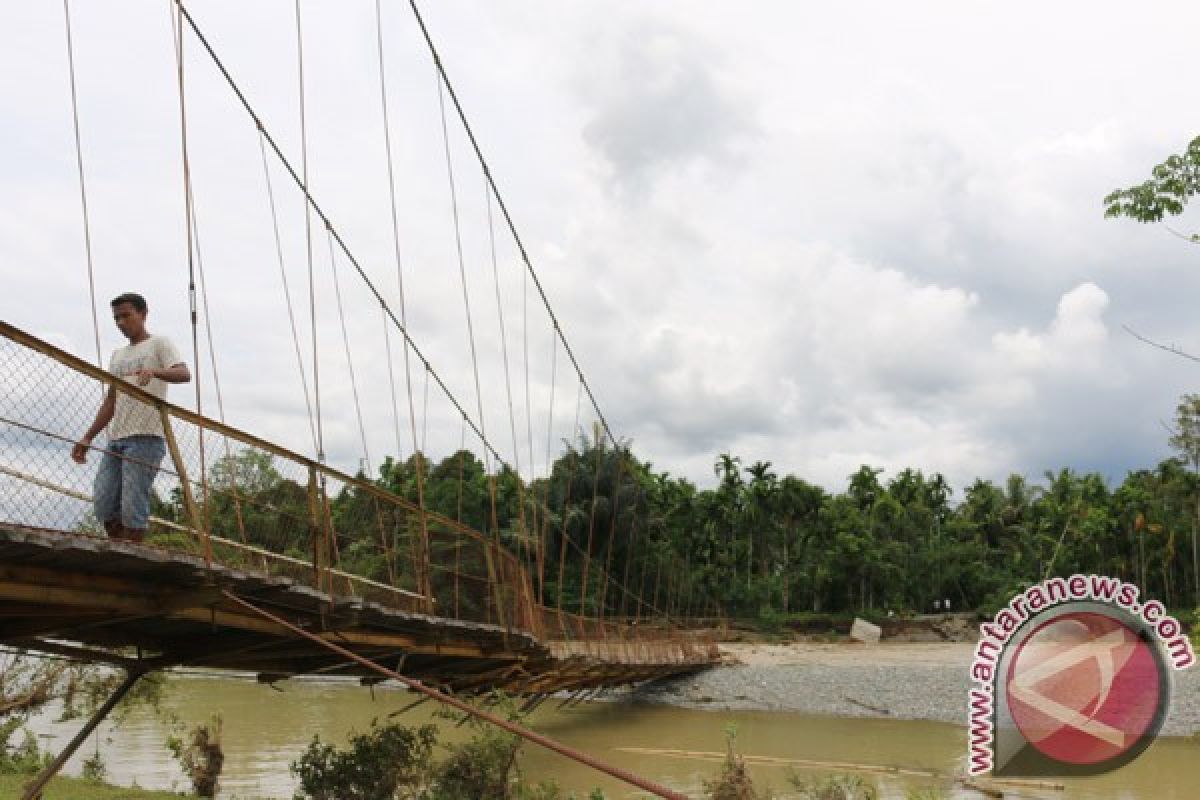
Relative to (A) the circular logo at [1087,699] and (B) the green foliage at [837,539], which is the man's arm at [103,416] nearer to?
(A) the circular logo at [1087,699]

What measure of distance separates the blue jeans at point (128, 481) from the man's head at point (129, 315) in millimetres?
510

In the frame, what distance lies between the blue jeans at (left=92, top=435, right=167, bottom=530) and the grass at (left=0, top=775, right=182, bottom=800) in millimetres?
4899

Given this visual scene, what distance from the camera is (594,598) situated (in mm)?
30234

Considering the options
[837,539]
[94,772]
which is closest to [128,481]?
[94,772]

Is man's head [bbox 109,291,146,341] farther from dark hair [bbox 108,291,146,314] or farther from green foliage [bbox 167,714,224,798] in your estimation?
green foliage [bbox 167,714,224,798]

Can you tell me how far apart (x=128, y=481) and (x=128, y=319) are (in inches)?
27.9

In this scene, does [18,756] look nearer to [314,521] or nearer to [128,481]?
[314,521]

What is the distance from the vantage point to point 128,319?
168 inches

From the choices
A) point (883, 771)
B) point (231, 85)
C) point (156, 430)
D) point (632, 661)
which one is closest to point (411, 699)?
point (632, 661)

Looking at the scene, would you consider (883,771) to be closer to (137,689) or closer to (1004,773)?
(1004,773)

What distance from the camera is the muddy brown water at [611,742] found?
1161cm

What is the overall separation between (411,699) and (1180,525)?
26933mm

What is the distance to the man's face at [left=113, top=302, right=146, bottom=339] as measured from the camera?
14.0 ft
